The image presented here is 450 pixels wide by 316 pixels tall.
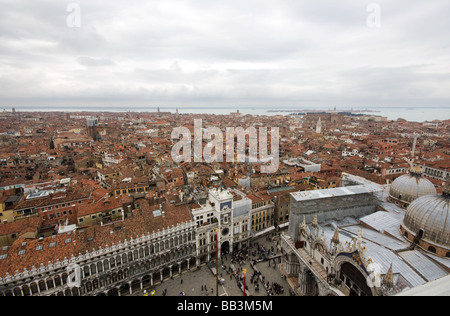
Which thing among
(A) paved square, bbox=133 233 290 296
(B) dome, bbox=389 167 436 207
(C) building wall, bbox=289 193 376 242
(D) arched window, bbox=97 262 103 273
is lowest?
(A) paved square, bbox=133 233 290 296

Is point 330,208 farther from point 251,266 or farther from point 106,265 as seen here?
point 106,265

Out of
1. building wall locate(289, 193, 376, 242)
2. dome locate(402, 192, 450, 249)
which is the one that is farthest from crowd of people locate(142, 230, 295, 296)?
dome locate(402, 192, 450, 249)

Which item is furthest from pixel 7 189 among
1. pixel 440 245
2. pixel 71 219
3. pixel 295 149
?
pixel 295 149

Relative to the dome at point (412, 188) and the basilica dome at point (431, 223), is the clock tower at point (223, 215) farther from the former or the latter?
the dome at point (412, 188)

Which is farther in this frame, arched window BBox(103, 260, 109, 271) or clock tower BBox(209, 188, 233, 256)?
clock tower BBox(209, 188, 233, 256)

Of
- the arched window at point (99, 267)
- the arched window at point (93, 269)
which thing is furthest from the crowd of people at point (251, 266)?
the arched window at point (93, 269)

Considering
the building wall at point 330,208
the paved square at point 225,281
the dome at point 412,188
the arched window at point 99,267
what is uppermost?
the dome at point 412,188

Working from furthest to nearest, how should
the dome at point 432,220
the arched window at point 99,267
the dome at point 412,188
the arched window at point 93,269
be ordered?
the dome at point 412,188
the arched window at point 99,267
the arched window at point 93,269
the dome at point 432,220

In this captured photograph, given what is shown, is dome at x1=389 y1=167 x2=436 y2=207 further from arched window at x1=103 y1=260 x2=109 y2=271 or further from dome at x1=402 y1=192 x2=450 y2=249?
arched window at x1=103 y1=260 x2=109 y2=271
